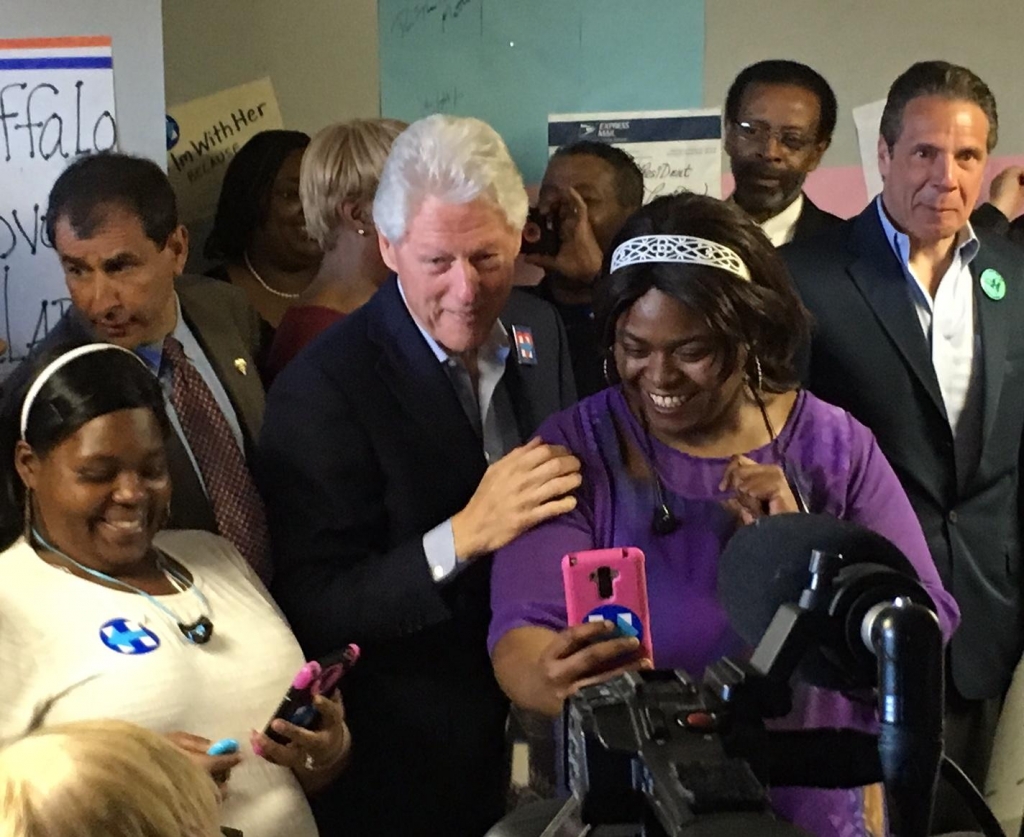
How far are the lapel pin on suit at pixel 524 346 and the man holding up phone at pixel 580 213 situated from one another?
1.23ft

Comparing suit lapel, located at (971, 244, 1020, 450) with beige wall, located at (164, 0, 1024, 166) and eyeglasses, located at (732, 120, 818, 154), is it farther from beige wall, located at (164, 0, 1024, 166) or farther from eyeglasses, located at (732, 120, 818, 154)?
beige wall, located at (164, 0, 1024, 166)

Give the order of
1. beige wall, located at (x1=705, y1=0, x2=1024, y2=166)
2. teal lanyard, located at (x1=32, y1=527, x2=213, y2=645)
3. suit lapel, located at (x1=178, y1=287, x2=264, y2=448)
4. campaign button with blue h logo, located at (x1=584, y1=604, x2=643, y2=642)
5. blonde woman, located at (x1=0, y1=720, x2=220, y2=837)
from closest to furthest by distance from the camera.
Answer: blonde woman, located at (x1=0, y1=720, x2=220, y2=837)
campaign button with blue h logo, located at (x1=584, y1=604, x2=643, y2=642)
teal lanyard, located at (x1=32, y1=527, x2=213, y2=645)
suit lapel, located at (x1=178, y1=287, x2=264, y2=448)
beige wall, located at (x1=705, y1=0, x2=1024, y2=166)

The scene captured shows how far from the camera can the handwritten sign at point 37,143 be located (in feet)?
6.12

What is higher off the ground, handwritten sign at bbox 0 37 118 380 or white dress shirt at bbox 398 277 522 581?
handwritten sign at bbox 0 37 118 380

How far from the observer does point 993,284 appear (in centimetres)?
180

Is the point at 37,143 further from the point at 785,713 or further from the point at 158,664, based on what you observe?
the point at 785,713

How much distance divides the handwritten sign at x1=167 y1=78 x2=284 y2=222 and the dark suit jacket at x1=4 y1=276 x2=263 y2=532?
1.82ft

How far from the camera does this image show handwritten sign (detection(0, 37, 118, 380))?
186 cm

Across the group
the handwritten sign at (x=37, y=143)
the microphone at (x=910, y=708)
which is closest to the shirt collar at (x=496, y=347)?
the handwritten sign at (x=37, y=143)

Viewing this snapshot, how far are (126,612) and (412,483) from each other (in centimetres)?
35

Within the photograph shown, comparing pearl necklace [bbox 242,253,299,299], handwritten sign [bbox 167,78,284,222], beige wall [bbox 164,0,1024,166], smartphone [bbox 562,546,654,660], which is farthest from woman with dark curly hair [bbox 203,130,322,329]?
smartphone [bbox 562,546,654,660]

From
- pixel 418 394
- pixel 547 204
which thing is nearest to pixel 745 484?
pixel 418 394

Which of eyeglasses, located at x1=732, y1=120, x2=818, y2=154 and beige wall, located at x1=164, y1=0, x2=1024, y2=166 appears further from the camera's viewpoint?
beige wall, located at x1=164, y1=0, x2=1024, y2=166

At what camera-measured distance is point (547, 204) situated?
231 cm
